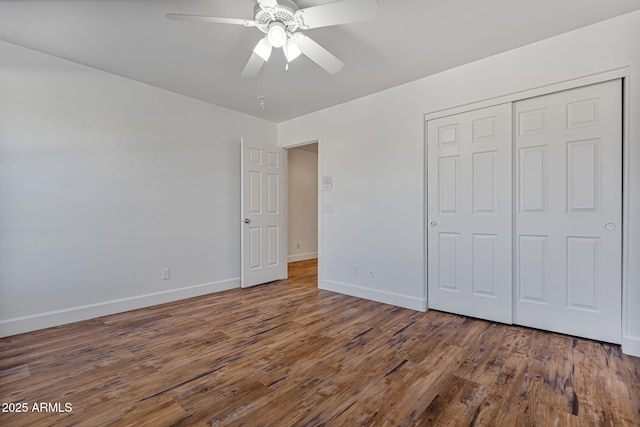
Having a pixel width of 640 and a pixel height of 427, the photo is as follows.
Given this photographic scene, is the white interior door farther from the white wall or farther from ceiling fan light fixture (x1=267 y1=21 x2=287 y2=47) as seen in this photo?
ceiling fan light fixture (x1=267 y1=21 x2=287 y2=47)

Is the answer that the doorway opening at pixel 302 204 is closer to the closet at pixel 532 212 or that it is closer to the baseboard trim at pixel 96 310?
the baseboard trim at pixel 96 310

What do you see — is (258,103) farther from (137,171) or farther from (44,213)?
(44,213)

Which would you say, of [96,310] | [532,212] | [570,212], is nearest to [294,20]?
[532,212]

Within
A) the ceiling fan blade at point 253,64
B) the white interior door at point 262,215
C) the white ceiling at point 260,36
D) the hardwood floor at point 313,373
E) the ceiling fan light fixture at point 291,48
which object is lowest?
the hardwood floor at point 313,373

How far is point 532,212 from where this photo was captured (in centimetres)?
260

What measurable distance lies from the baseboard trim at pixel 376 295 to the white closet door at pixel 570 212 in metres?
0.92

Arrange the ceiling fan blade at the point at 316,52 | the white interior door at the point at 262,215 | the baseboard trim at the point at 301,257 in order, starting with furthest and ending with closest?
the baseboard trim at the point at 301,257, the white interior door at the point at 262,215, the ceiling fan blade at the point at 316,52

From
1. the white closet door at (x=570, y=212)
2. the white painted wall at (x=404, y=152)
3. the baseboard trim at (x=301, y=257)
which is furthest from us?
the baseboard trim at (x=301, y=257)

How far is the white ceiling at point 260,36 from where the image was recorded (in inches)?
80.5

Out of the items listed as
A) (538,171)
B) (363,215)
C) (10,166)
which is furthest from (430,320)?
(10,166)

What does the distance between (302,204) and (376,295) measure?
357 centimetres

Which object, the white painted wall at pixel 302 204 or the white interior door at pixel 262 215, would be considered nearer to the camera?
the white interior door at pixel 262 215

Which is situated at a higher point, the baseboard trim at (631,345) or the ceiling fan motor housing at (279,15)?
the ceiling fan motor housing at (279,15)

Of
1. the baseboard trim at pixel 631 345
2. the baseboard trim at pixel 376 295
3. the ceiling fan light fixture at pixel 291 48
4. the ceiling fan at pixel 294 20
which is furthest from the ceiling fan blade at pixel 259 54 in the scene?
the baseboard trim at pixel 631 345
